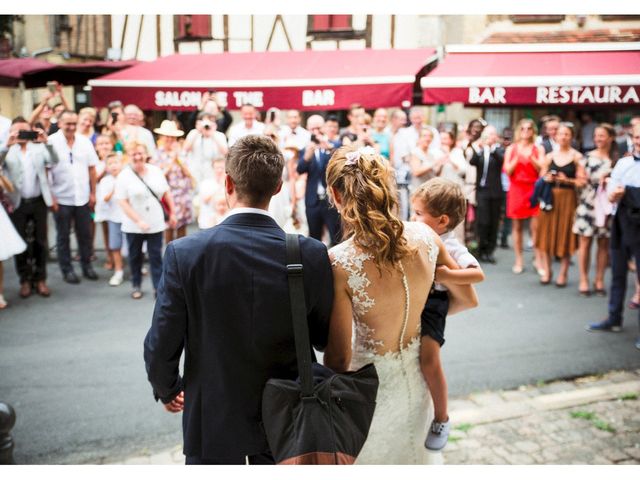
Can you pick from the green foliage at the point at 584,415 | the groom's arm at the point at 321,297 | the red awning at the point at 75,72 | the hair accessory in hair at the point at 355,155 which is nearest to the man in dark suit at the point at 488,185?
the green foliage at the point at 584,415

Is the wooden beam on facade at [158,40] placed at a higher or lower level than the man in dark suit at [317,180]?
higher

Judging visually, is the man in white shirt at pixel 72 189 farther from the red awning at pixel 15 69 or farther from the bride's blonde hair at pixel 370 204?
the bride's blonde hair at pixel 370 204

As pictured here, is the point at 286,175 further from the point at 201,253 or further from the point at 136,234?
the point at 201,253

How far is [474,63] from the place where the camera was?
7098 millimetres

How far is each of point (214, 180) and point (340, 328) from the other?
13.7 feet

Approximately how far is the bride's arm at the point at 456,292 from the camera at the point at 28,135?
4.05m

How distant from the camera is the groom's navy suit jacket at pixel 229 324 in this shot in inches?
75.9

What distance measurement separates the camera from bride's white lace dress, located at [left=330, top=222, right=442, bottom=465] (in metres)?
2.12

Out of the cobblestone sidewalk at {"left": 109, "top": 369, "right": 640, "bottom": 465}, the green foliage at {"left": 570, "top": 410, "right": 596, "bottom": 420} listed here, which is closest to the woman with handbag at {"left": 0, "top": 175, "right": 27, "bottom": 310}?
the cobblestone sidewalk at {"left": 109, "top": 369, "right": 640, "bottom": 465}

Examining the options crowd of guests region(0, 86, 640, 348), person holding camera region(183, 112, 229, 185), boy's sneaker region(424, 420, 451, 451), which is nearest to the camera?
boy's sneaker region(424, 420, 451, 451)

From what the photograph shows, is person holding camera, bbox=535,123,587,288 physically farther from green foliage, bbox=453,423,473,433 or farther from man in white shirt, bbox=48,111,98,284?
man in white shirt, bbox=48,111,98,284

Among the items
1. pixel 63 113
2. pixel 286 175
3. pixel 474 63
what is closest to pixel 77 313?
pixel 63 113

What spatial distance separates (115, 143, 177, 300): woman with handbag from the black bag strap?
4.39 meters
